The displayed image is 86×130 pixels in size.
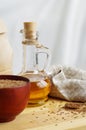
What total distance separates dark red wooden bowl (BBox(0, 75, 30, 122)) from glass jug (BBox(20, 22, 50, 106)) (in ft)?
0.37

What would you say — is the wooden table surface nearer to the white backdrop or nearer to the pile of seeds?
the pile of seeds

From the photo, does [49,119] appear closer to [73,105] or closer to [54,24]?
[73,105]

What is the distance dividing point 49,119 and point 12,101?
0.10 m

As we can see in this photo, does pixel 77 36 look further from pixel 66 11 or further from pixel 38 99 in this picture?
pixel 38 99

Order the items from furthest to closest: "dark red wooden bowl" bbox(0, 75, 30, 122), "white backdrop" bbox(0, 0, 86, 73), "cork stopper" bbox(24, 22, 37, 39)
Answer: "white backdrop" bbox(0, 0, 86, 73) < "cork stopper" bbox(24, 22, 37, 39) < "dark red wooden bowl" bbox(0, 75, 30, 122)

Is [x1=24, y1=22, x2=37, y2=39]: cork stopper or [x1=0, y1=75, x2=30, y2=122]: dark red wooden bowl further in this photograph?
[x1=24, y1=22, x2=37, y2=39]: cork stopper

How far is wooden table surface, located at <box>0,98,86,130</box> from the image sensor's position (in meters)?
0.64

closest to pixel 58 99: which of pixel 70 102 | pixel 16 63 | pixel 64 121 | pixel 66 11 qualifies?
pixel 70 102

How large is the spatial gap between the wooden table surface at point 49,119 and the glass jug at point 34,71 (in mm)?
23

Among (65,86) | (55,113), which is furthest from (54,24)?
(55,113)

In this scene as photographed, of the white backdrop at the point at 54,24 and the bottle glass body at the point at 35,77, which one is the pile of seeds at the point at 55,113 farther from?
the white backdrop at the point at 54,24

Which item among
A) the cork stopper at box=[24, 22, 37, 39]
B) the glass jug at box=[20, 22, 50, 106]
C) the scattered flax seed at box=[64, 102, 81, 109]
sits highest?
the cork stopper at box=[24, 22, 37, 39]

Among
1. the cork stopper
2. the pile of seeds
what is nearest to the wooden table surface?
the pile of seeds

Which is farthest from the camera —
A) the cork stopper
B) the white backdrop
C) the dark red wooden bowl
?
the white backdrop
